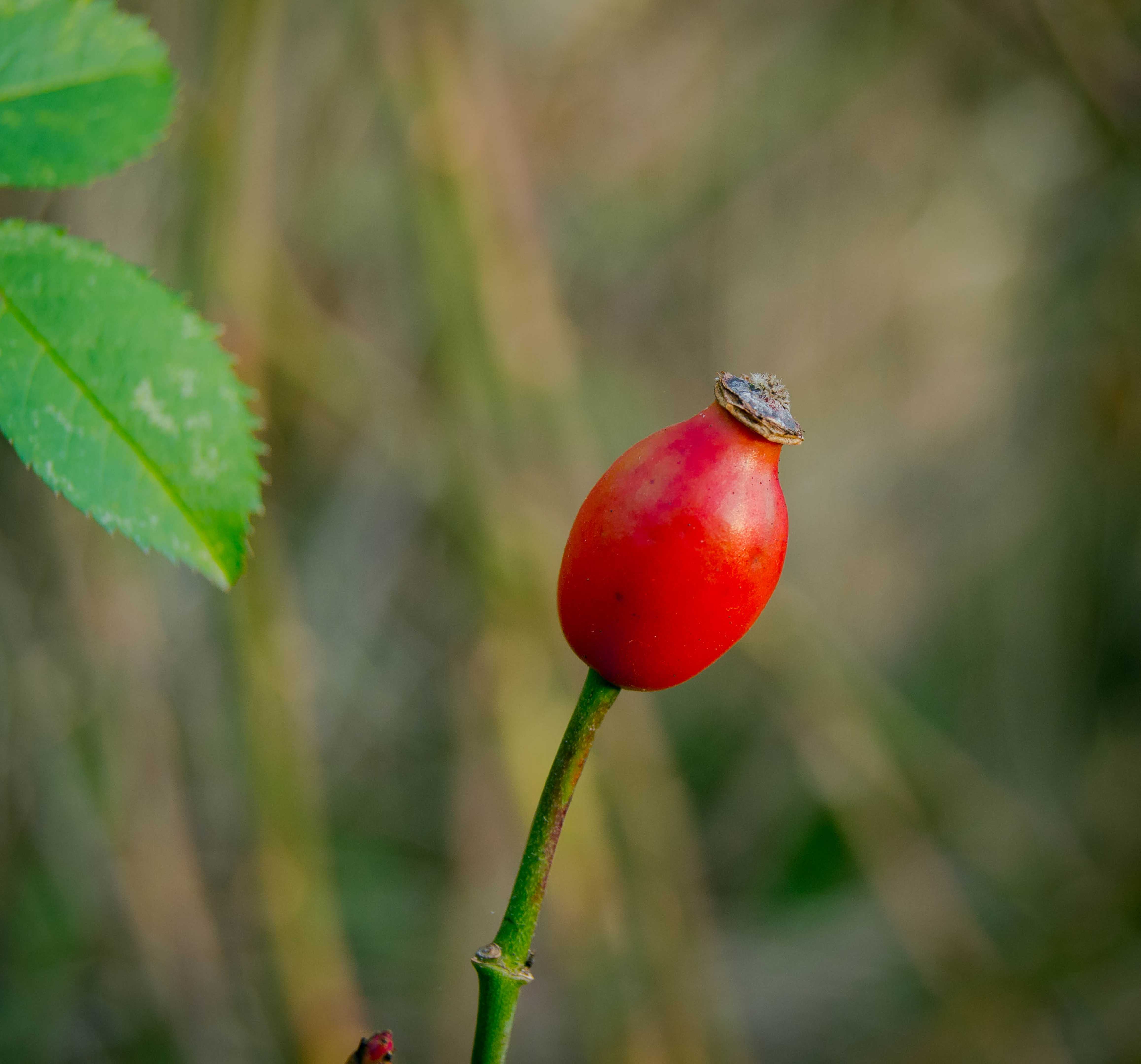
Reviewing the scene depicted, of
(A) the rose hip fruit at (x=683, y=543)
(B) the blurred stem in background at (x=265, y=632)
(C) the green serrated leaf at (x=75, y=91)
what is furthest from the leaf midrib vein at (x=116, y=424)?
(B) the blurred stem in background at (x=265, y=632)

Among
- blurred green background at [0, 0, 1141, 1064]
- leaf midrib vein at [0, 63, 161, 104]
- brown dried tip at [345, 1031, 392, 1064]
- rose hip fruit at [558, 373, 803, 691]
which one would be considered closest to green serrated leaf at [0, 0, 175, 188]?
leaf midrib vein at [0, 63, 161, 104]

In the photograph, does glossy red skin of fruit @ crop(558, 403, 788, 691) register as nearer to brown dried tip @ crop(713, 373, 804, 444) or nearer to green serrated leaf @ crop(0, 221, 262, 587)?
brown dried tip @ crop(713, 373, 804, 444)

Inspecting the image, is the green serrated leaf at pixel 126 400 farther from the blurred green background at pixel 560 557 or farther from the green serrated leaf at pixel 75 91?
the blurred green background at pixel 560 557

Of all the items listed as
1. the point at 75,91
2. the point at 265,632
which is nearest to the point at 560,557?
the point at 265,632

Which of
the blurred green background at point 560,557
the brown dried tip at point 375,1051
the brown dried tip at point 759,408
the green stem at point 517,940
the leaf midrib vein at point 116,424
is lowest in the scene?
the brown dried tip at point 375,1051

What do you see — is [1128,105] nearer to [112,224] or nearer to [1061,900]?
[1061,900]

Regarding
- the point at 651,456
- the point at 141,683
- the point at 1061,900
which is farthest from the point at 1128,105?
the point at 141,683

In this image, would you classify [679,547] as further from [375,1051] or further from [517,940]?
[375,1051]
